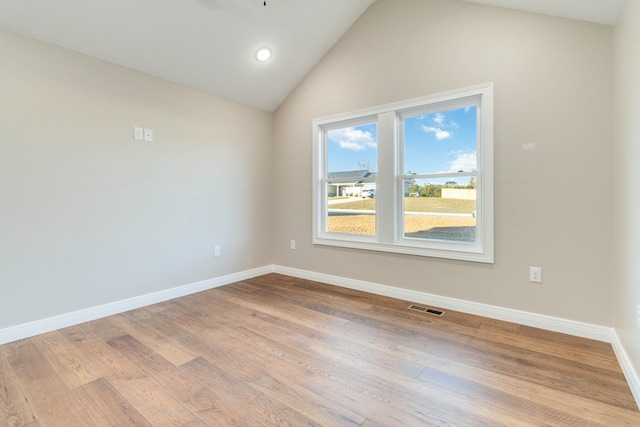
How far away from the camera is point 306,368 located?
1.91 metres

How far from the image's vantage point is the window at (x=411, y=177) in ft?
9.24

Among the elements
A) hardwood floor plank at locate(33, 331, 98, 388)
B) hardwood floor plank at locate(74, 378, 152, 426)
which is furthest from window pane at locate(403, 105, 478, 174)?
hardwood floor plank at locate(33, 331, 98, 388)

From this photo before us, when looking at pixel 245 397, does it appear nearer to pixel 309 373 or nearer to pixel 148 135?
Result: pixel 309 373

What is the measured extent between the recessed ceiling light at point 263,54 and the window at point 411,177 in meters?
0.94

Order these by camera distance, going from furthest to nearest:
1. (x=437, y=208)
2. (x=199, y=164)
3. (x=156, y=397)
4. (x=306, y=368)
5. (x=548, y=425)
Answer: (x=199, y=164) → (x=437, y=208) → (x=306, y=368) → (x=156, y=397) → (x=548, y=425)

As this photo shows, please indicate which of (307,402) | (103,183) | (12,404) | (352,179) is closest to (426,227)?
(352,179)

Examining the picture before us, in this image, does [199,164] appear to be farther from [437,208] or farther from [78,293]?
[437,208]

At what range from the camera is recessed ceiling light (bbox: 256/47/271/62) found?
328 centimetres

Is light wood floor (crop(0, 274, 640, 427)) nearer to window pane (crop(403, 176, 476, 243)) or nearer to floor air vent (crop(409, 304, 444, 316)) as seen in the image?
floor air vent (crop(409, 304, 444, 316))

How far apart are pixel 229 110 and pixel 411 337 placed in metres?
3.23

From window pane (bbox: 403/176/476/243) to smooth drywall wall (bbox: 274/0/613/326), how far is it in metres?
0.27

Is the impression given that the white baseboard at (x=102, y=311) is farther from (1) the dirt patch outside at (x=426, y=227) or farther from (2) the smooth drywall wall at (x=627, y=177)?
(2) the smooth drywall wall at (x=627, y=177)

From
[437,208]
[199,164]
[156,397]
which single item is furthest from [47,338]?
[437,208]

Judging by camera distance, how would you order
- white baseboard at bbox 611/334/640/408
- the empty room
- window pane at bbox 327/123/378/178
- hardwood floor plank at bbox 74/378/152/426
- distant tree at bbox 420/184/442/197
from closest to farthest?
1. hardwood floor plank at bbox 74/378/152/426
2. white baseboard at bbox 611/334/640/408
3. the empty room
4. distant tree at bbox 420/184/442/197
5. window pane at bbox 327/123/378/178
